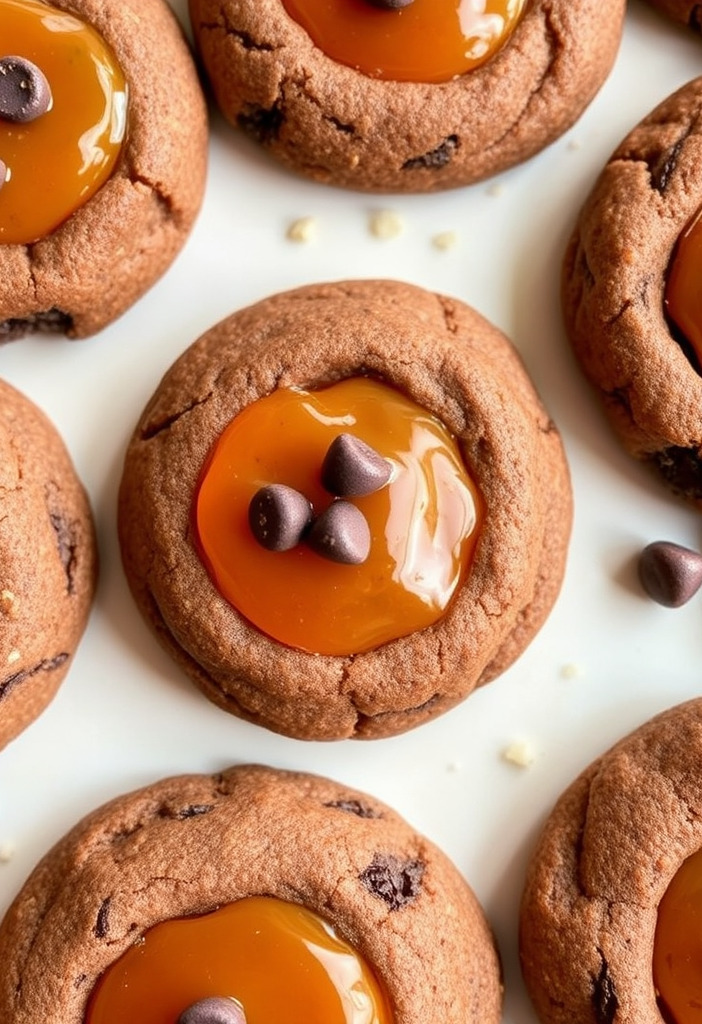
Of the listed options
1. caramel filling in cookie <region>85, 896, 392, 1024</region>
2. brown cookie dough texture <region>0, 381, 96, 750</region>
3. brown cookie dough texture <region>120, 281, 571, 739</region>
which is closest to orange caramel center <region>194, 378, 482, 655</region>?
brown cookie dough texture <region>120, 281, 571, 739</region>

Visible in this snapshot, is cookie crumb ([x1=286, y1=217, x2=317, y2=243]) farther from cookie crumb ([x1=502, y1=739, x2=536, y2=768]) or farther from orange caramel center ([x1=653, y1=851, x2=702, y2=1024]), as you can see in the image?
orange caramel center ([x1=653, y1=851, x2=702, y2=1024])

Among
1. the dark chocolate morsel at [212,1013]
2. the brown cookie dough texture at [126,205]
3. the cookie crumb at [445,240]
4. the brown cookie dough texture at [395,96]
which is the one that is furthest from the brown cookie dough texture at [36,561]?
the cookie crumb at [445,240]

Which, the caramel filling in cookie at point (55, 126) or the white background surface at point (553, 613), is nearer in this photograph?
the caramel filling in cookie at point (55, 126)

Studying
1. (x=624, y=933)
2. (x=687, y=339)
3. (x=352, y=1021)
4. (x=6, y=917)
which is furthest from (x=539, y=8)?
(x=6, y=917)

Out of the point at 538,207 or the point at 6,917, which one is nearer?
the point at 6,917

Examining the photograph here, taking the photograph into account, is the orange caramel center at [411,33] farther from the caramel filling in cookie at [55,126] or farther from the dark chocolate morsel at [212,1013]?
the dark chocolate morsel at [212,1013]

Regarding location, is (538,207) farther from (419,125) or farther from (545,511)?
(545,511)
